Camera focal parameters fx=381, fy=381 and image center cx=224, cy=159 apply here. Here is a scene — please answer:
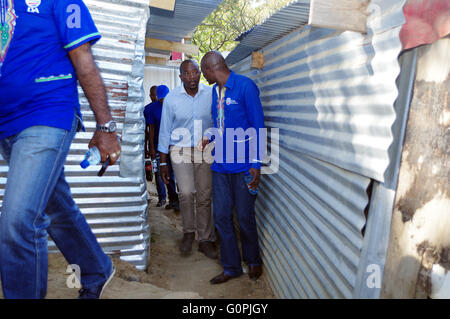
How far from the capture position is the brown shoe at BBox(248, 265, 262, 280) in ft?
12.8

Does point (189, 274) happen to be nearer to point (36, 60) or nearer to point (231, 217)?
point (231, 217)

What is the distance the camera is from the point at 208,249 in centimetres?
468

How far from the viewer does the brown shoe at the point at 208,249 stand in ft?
15.1

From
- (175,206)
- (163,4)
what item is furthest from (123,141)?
(175,206)

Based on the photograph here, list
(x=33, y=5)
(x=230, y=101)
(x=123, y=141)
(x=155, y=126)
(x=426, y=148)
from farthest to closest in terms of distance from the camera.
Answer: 1. (x=155, y=126)
2. (x=230, y=101)
3. (x=123, y=141)
4. (x=33, y=5)
5. (x=426, y=148)

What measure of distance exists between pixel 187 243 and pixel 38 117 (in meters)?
3.07

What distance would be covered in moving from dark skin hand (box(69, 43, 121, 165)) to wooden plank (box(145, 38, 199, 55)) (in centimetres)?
614

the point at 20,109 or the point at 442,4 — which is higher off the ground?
the point at 442,4

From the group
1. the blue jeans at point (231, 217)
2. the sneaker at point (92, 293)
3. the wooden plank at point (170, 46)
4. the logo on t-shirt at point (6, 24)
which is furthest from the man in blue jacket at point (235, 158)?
the wooden plank at point (170, 46)

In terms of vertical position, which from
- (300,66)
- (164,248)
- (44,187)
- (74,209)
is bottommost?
(164,248)

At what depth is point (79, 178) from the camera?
3.53 meters
